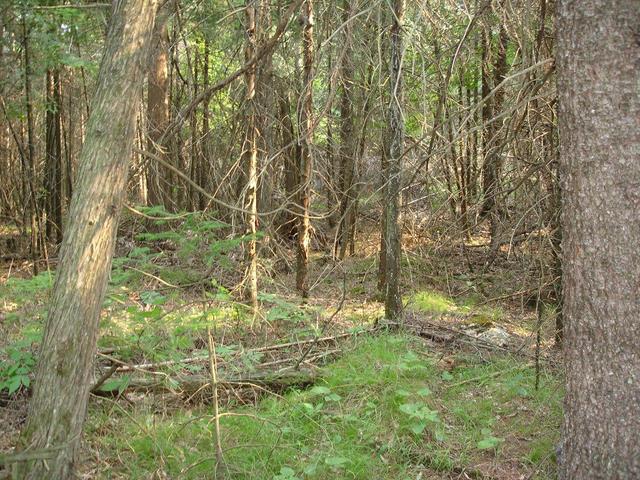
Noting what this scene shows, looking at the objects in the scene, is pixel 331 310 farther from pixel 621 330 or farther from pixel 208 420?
pixel 621 330

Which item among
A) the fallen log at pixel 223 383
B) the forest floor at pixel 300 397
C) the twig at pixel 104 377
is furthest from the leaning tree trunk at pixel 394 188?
the twig at pixel 104 377

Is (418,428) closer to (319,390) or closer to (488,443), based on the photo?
(488,443)

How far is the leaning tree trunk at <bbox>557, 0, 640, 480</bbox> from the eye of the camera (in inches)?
114

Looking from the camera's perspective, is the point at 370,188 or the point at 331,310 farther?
the point at 370,188

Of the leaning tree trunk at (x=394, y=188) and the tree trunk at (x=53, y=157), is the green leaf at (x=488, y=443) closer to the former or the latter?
the leaning tree trunk at (x=394, y=188)

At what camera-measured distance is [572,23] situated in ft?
9.87

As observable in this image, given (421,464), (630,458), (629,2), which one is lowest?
(421,464)

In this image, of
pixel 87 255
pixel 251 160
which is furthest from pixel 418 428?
pixel 251 160

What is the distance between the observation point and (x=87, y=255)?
12.4ft

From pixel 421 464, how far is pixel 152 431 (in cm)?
196

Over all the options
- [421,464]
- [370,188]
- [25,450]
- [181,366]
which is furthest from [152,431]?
[370,188]

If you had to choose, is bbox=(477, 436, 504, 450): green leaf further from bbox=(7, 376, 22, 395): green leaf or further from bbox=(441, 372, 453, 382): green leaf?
bbox=(7, 376, 22, 395): green leaf

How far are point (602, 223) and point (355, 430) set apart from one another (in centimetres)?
260

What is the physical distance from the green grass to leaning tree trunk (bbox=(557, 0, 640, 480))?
1034 mm
